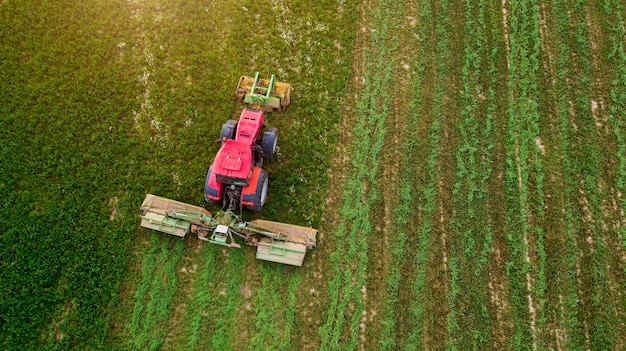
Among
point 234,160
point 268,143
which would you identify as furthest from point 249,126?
point 234,160

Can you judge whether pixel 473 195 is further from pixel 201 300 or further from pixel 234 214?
pixel 201 300

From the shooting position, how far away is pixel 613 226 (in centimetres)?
1141

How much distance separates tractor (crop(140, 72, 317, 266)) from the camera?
1013cm

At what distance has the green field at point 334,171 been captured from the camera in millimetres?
10273

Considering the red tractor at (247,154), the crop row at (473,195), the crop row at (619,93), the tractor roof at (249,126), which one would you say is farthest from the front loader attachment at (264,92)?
the crop row at (619,93)

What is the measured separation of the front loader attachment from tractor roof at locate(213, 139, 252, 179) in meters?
1.98

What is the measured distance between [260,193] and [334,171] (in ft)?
7.58

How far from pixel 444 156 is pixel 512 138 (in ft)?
6.77

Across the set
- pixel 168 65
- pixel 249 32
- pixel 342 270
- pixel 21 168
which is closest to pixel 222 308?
pixel 342 270

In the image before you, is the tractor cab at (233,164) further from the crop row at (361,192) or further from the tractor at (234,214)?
the crop row at (361,192)

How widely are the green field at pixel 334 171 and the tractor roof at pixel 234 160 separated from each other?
4.82 ft

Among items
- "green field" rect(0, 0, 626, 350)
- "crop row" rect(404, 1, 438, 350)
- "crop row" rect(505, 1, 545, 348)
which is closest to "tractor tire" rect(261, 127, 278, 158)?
"green field" rect(0, 0, 626, 350)

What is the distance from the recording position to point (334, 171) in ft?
38.7

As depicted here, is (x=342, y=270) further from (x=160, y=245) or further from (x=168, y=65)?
(x=168, y=65)
